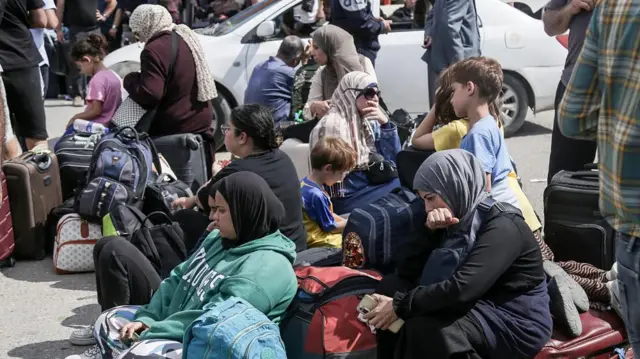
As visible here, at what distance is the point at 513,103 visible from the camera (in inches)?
404

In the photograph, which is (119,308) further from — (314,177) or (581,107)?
(581,107)

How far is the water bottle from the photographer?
24.1 ft

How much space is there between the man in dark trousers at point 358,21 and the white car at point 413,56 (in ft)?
2.34

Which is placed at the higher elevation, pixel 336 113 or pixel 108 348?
pixel 336 113

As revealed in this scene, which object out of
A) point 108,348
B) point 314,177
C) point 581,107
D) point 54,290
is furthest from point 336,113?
point 581,107

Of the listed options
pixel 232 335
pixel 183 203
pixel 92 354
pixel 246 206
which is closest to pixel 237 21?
pixel 183 203

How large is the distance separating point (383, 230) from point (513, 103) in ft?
20.4

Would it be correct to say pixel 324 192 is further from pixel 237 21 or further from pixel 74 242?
pixel 237 21

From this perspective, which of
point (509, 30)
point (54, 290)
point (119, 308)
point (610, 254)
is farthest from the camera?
point (509, 30)

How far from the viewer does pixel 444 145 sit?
540 centimetres

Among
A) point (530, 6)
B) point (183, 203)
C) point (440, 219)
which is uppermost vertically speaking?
point (440, 219)

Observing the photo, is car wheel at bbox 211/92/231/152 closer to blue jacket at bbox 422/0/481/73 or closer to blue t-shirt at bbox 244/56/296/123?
blue t-shirt at bbox 244/56/296/123

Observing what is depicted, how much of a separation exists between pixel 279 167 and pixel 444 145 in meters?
0.90

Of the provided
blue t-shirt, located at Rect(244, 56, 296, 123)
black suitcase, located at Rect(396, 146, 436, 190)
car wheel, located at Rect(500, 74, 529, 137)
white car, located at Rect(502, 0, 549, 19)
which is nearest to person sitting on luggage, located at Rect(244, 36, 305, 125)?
blue t-shirt, located at Rect(244, 56, 296, 123)
